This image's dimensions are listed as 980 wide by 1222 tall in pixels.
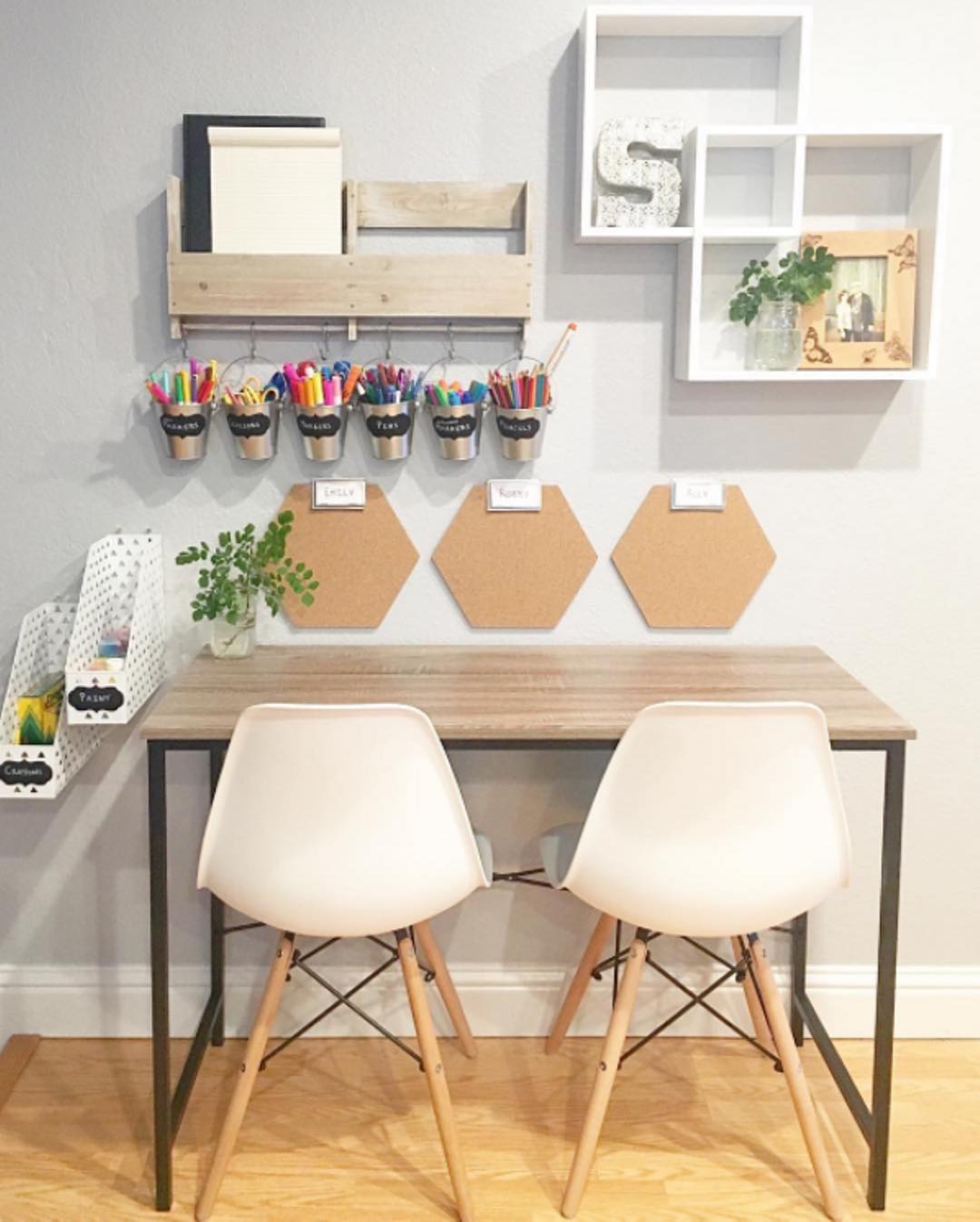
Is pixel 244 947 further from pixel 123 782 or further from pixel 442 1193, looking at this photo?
pixel 442 1193

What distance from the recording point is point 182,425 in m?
2.63

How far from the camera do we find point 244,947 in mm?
2881

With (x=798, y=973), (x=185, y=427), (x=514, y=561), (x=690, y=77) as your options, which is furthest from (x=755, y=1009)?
(x=690, y=77)

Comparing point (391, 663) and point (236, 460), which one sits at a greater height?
point (236, 460)

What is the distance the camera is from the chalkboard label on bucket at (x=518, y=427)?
2645 mm

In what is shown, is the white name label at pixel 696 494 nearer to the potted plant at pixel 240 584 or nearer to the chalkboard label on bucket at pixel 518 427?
the chalkboard label on bucket at pixel 518 427

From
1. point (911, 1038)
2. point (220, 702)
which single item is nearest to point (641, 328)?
point (220, 702)

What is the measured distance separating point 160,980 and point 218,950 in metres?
0.56

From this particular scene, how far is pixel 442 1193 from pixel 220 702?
934 millimetres

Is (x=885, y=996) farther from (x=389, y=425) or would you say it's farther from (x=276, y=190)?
(x=276, y=190)

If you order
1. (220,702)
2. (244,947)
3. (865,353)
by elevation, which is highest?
(865,353)

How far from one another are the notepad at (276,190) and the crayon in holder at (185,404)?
0.24 meters

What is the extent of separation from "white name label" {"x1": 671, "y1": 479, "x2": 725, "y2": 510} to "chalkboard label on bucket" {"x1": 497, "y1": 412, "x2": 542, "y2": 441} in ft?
1.08

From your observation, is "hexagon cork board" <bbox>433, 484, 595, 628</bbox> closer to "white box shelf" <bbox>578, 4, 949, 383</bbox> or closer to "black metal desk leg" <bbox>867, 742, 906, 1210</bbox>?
"white box shelf" <bbox>578, 4, 949, 383</bbox>
